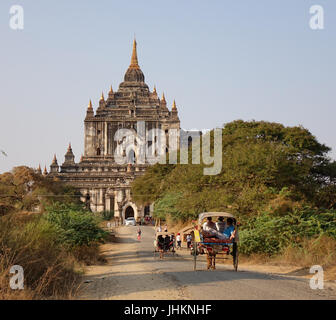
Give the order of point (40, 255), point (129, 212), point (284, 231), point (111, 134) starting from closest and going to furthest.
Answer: point (40, 255) → point (284, 231) → point (129, 212) → point (111, 134)

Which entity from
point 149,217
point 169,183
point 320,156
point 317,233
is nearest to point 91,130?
point 149,217

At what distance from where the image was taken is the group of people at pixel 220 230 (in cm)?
1692

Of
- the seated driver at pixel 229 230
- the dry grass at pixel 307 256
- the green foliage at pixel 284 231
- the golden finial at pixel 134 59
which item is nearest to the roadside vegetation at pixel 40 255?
the seated driver at pixel 229 230

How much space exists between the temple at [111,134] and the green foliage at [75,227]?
55771 millimetres

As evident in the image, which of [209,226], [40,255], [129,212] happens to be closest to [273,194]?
[209,226]

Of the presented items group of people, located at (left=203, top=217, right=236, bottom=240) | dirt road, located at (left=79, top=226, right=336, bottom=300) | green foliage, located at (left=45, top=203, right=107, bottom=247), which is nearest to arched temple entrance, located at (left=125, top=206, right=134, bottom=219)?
green foliage, located at (left=45, top=203, right=107, bottom=247)

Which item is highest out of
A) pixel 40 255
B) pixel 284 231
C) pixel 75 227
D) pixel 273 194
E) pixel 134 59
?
pixel 134 59

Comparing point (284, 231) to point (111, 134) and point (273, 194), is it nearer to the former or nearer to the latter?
point (273, 194)

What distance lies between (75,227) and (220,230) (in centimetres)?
925

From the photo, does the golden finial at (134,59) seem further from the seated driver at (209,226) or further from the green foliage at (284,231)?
the seated driver at (209,226)

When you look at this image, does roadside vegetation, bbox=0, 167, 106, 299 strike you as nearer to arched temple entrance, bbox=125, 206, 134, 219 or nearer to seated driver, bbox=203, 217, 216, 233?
seated driver, bbox=203, 217, 216, 233

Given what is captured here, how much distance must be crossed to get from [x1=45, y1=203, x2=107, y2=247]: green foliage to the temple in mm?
55771

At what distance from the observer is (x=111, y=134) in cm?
10125
